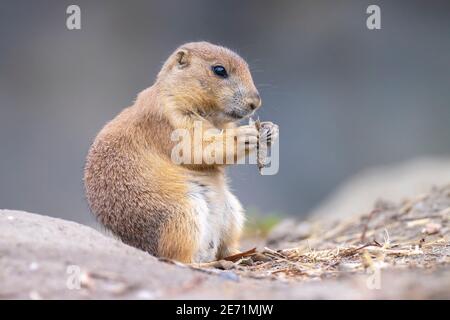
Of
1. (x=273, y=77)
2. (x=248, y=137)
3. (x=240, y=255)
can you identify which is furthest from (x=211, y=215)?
(x=273, y=77)

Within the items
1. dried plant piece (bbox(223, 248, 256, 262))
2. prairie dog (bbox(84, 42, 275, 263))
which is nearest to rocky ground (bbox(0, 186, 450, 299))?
dried plant piece (bbox(223, 248, 256, 262))

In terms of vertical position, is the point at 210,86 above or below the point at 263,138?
above

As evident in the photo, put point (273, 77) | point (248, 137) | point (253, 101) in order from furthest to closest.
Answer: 1. point (273, 77)
2. point (253, 101)
3. point (248, 137)

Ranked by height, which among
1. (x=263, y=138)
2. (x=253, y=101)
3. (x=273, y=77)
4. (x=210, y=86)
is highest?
(x=273, y=77)

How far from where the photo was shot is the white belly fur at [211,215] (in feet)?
18.9

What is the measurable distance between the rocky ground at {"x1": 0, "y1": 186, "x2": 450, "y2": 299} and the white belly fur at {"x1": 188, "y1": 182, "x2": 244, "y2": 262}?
24 cm

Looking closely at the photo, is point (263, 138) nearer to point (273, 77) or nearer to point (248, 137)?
point (248, 137)

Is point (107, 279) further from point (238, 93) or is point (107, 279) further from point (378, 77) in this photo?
point (378, 77)

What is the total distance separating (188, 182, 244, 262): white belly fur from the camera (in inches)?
227

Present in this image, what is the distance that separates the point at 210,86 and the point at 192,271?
204 centimetres

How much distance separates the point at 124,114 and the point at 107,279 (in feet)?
7.68

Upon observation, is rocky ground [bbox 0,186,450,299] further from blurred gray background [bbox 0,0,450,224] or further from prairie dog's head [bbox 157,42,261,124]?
blurred gray background [bbox 0,0,450,224]

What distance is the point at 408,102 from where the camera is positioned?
14.8 metres

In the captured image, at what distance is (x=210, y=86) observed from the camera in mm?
6324
